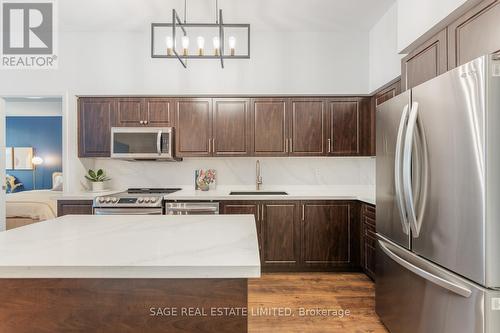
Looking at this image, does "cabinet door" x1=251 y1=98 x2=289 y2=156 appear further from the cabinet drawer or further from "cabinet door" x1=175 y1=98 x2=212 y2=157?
the cabinet drawer

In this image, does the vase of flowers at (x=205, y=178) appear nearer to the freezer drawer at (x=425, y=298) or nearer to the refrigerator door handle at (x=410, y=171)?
the freezer drawer at (x=425, y=298)

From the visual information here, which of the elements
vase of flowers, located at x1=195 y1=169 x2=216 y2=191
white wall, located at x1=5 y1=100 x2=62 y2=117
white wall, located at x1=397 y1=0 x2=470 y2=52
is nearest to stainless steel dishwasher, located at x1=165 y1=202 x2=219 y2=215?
vase of flowers, located at x1=195 y1=169 x2=216 y2=191

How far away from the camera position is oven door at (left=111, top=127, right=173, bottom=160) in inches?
136

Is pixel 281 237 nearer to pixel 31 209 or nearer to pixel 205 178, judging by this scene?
pixel 205 178

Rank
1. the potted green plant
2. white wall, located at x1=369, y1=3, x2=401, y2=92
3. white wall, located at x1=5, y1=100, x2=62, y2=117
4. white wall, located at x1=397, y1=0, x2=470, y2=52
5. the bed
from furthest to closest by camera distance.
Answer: white wall, located at x1=5, y1=100, x2=62, y2=117, the bed, the potted green plant, white wall, located at x1=369, y1=3, x2=401, y2=92, white wall, located at x1=397, y1=0, x2=470, y2=52

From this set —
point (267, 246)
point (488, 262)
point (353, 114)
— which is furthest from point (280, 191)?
point (488, 262)

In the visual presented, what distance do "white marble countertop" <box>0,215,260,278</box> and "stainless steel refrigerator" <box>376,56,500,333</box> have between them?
3.07 ft

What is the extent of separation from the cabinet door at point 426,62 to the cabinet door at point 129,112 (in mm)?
2852

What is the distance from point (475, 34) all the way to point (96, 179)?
389 cm

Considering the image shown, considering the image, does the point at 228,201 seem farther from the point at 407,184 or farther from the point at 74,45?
the point at 74,45

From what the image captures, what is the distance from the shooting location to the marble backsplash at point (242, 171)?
3893 millimetres

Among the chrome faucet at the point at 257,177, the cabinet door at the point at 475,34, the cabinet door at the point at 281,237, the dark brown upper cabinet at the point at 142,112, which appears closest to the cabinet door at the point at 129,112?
the dark brown upper cabinet at the point at 142,112

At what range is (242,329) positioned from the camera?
1092 mm

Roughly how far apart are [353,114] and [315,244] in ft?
5.33
